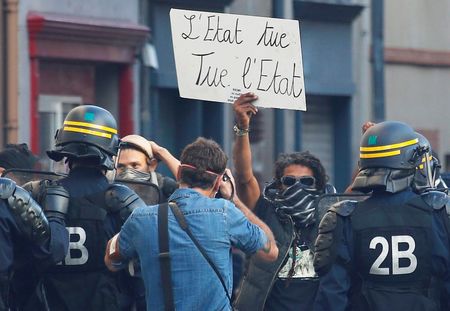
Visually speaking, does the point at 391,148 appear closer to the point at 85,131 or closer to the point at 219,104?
the point at 85,131

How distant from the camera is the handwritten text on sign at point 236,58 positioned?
323 inches

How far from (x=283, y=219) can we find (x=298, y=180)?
0.26 m

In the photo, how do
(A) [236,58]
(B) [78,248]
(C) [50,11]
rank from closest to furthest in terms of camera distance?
1. (B) [78,248]
2. (A) [236,58]
3. (C) [50,11]

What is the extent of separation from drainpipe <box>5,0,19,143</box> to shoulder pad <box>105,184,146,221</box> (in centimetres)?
687

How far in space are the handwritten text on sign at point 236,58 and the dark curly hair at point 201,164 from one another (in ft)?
3.59

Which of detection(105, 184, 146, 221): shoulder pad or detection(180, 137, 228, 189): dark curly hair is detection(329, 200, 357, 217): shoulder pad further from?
detection(105, 184, 146, 221): shoulder pad

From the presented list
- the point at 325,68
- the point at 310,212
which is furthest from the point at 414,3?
the point at 310,212

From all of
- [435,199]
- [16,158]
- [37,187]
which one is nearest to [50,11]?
[16,158]

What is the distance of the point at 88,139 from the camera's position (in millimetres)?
7629

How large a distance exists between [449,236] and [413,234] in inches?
7.2

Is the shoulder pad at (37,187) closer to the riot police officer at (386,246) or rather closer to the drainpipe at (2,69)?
the riot police officer at (386,246)

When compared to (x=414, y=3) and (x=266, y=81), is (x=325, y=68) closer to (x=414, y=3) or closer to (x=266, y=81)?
(x=414, y=3)

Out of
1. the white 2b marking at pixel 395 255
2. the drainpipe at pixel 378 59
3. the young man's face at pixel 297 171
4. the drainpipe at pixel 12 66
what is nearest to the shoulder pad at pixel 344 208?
the white 2b marking at pixel 395 255

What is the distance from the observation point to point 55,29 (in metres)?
14.5
